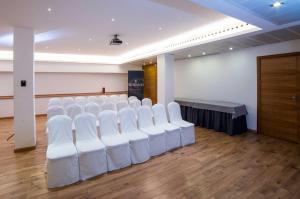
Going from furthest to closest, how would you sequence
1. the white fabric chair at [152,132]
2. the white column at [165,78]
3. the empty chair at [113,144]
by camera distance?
the white column at [165,78] → the white fabric chair at [152,132] → the empty chair at [113,144]

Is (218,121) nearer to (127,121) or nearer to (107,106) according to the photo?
(127,121)

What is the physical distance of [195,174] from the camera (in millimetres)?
3201

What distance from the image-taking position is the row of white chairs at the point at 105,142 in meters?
2.88

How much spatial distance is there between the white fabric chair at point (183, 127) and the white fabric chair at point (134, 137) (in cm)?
110

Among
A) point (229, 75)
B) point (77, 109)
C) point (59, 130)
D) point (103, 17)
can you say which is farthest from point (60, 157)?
point (229, 75)

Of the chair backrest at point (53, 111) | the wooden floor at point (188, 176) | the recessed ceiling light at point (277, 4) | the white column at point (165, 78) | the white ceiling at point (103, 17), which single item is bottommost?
the wooden floor at point (188, 176)

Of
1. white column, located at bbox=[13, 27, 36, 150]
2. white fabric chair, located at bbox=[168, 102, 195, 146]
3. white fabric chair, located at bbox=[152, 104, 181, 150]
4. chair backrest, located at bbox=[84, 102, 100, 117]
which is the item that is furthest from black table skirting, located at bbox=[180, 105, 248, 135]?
white column, located at bbox=[13, 27, 36, 150]

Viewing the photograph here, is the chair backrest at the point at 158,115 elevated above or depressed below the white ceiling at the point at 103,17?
below

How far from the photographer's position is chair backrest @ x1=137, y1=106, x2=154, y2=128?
4.30 metres

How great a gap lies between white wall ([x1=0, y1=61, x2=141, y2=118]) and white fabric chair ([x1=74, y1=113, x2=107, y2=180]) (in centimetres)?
603

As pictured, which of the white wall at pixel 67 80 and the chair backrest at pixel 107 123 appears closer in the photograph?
the chair backrest at pixel 107 123

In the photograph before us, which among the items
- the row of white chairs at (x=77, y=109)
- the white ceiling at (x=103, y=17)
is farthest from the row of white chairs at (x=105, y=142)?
the white ceiling at (x=103, y=17)

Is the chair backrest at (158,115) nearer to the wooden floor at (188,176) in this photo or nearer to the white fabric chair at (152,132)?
the white fabric chair at (152,132)

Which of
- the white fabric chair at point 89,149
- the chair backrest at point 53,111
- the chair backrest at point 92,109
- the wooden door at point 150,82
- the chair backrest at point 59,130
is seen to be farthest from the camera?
the wooden door at point 150,82
